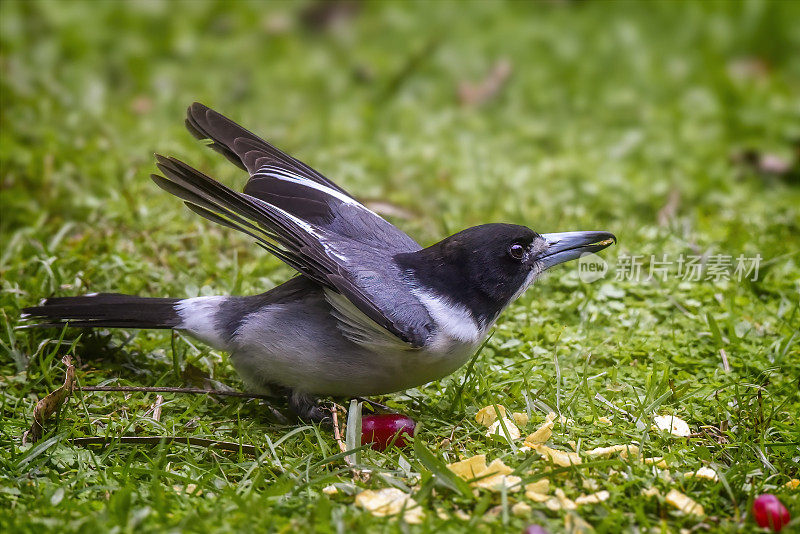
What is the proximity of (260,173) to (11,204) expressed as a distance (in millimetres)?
1960

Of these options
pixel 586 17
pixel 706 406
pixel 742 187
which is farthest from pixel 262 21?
pixel 706 406

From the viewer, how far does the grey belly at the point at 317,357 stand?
3.70 meters

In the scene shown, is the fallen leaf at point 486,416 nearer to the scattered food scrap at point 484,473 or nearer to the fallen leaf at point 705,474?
the scattered food scrap at point 484,473

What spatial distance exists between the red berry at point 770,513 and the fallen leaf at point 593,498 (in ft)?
1.61

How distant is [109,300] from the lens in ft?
13.7

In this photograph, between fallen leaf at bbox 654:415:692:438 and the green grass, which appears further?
fallen leaf at bbox 654:415:692:438

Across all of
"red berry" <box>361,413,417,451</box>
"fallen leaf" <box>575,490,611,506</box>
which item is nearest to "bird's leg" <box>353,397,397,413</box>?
"red berry" <box>361,413,417,451</box>

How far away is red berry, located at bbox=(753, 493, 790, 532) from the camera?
9.80 ft

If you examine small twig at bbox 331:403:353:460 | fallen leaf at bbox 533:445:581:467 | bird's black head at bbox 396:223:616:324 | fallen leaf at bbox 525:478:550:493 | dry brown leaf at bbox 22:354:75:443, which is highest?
bird's black head at bbox 396:223:616:324

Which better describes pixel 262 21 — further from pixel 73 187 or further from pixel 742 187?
pixel 742 187

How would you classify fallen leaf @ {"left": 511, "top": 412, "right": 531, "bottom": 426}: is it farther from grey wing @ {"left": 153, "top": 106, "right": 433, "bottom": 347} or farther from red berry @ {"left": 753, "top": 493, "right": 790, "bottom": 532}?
red berry @ {"left": 753, "top": 493, "right": 790, "bottom": 532}

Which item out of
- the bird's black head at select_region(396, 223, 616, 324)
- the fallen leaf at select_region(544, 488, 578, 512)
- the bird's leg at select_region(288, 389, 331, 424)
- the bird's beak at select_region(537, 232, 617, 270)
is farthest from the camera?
the bird's beak at select_region(537, 232, 617, 270)

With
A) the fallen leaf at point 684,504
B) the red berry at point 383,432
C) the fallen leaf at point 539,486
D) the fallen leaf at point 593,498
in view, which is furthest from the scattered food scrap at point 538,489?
the red berry at point 383,432

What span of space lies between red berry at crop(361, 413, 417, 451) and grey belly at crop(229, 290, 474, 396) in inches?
6.2
